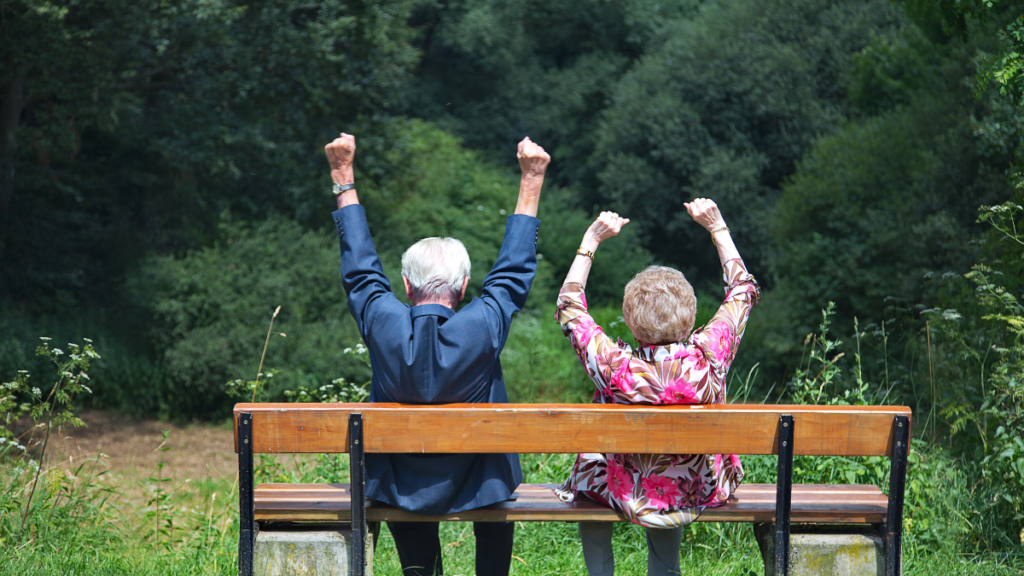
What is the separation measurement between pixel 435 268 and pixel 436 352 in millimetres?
238

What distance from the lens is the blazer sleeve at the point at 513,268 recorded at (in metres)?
2.48

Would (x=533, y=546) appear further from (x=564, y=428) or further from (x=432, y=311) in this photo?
(x=432, y=311)

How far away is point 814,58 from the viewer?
1600 cm

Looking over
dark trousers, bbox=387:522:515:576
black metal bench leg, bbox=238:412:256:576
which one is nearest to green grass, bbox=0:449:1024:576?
dark trousers, bbox=387:522:515:576

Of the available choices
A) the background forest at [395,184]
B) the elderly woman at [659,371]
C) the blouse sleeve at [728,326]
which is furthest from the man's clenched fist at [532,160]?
the background forest at [395,184]

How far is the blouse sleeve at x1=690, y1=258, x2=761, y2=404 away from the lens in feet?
7.95

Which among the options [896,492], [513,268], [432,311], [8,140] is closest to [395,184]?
[8,140]

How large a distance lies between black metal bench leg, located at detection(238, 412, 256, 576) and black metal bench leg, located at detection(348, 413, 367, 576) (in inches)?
10.6

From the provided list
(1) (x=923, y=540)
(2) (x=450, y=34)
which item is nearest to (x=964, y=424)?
(1) (x=923, y=540)

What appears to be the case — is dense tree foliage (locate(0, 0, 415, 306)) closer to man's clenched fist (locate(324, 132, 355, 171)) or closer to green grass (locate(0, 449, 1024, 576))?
green grass (locate(0, 449, 1024, 576))

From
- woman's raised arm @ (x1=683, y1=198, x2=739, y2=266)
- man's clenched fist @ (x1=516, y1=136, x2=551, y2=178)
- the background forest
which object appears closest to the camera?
man's clenched fist @ (x1=516, y1=136, x2=551, y2=178)

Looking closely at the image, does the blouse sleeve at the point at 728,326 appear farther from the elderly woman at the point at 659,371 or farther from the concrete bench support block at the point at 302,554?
the concrete bench support block at the point at 302,554

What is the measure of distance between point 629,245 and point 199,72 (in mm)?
7899

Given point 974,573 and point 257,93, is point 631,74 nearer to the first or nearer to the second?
point 257,93
